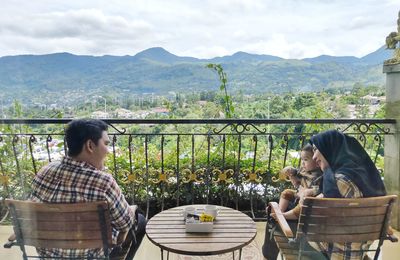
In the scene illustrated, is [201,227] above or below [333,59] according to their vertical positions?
below

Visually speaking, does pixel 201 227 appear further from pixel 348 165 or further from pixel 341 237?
pixel 348 165

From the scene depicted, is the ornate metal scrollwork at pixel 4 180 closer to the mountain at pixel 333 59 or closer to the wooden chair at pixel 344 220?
the wooden chair at pixel 344 220

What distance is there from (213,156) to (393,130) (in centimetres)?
174

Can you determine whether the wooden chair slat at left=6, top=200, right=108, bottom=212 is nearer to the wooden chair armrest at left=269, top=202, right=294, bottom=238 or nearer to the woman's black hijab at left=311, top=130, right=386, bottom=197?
the wooden chair armrest at left=269, top=202, right=294, bottom=238

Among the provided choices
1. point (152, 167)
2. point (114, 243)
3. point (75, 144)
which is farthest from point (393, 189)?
point (75, 144)

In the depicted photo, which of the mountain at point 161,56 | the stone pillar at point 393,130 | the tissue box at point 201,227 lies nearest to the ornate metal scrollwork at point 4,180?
the tissue box at point 201,227

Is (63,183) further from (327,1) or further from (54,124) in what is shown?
(327,1)

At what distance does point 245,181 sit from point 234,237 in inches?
63.2

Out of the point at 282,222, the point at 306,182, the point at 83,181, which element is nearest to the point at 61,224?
the point at 83,181

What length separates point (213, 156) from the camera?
3502mm

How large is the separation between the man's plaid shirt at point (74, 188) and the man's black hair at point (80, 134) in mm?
Result: 76

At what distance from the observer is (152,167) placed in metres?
3.46

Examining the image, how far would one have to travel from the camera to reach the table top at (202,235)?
1.79 metres

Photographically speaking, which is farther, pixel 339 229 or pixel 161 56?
pixel 161 56
